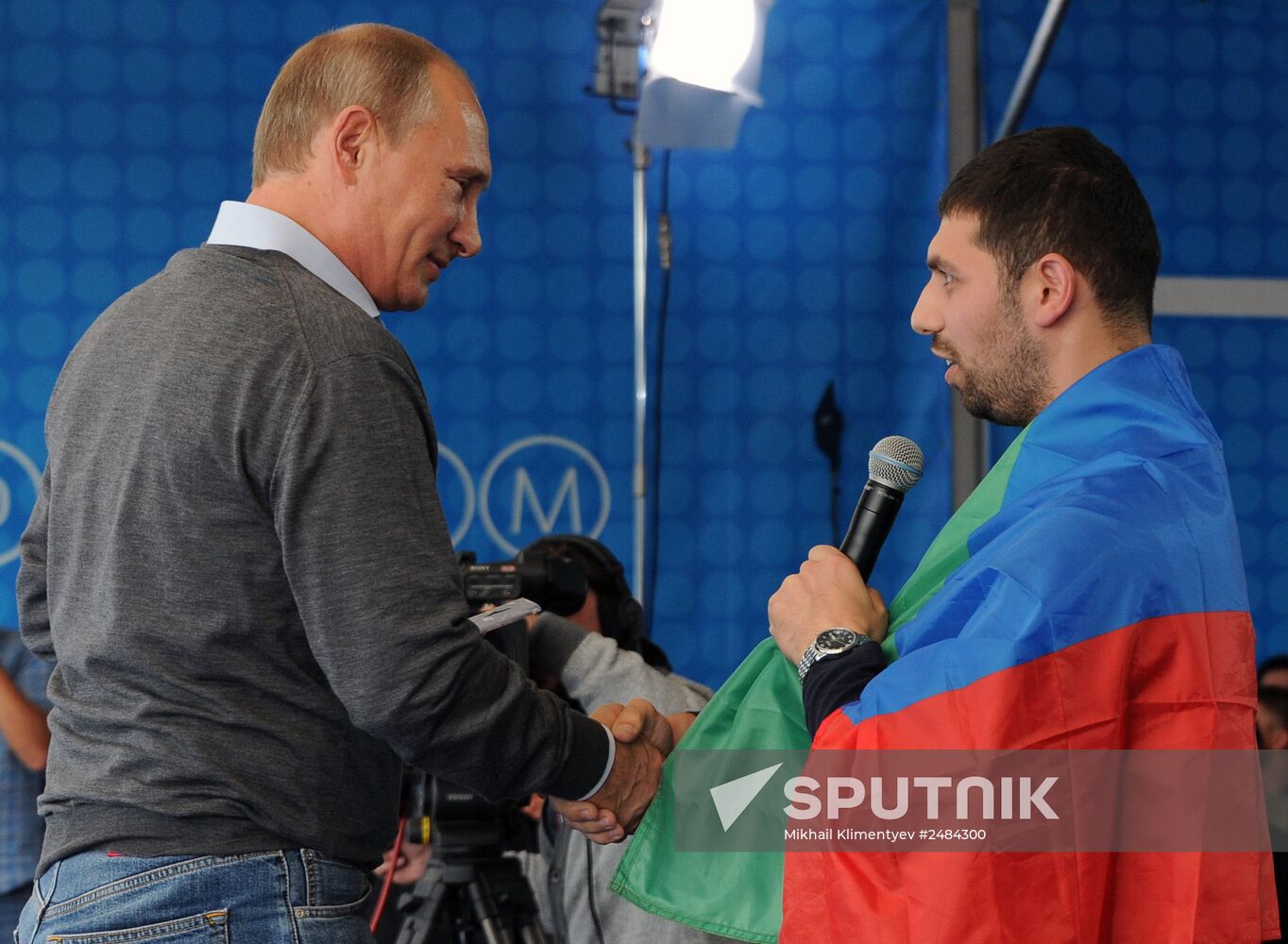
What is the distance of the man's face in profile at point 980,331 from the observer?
4.24 ft

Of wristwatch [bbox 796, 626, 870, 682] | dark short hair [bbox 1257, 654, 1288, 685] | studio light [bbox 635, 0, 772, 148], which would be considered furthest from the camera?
dark short hair [bbox 1257, 654, 1288, 685]

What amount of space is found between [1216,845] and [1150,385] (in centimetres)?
40

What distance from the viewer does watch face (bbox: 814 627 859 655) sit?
1.17m

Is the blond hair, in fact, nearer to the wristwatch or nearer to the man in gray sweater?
the man in gray sweater

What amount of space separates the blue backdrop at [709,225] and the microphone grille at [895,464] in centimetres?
197

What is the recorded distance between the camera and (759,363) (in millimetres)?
3375

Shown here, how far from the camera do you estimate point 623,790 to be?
138 centimetres

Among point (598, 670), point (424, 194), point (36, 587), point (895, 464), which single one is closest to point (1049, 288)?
point (895, 464)

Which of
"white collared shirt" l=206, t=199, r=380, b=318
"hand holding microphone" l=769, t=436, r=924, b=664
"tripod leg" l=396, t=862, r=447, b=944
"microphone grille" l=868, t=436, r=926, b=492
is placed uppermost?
"white collared shirt" l=206, t=199, r=380, b=318

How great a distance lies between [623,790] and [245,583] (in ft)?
1.63

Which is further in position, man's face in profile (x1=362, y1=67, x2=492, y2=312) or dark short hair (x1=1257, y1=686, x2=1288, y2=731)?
dark short hair (x1=1257, y1=686, x2=1288, y2=731)

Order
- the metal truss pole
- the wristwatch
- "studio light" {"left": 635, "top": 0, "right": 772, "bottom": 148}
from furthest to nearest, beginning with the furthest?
1. the metal truss pole
2. "studio light" {"left": 635, "top": 0, "right": 772, "bottom": 148}
3. the wristwatch

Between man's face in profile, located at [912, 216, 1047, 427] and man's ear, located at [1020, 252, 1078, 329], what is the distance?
15mm

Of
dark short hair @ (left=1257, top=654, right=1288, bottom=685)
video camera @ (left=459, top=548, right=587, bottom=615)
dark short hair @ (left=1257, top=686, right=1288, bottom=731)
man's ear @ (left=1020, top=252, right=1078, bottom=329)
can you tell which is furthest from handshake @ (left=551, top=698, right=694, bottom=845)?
dark short hair @ (left=1257, top=654, right=1288, bottom=685)
